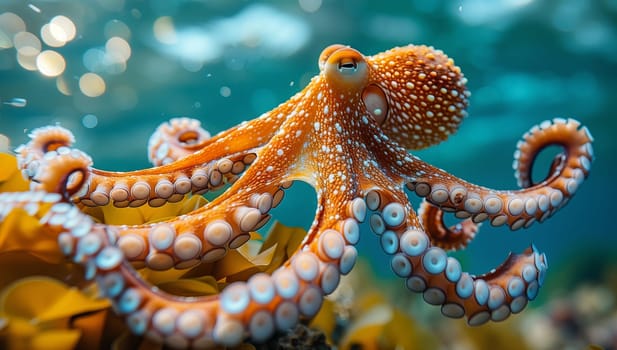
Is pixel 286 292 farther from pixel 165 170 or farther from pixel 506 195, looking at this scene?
pixel 506 195

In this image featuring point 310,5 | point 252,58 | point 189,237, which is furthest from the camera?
point 252,58

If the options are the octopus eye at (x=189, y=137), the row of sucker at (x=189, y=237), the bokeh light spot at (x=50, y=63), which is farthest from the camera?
the bokeh light spot at (x=50, y=63)

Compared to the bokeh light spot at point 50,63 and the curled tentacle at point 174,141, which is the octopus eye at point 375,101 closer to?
the curled tentacle at point 174,141

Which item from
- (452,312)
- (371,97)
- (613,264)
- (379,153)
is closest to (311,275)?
(452,312)

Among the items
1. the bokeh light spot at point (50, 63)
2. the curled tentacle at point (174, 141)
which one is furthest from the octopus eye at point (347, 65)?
the bokeh light spot at point (50, 63)

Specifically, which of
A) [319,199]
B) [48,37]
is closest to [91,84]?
[48,37]
